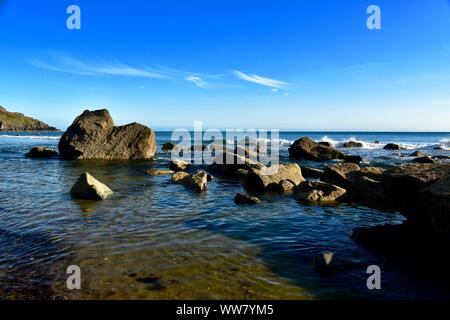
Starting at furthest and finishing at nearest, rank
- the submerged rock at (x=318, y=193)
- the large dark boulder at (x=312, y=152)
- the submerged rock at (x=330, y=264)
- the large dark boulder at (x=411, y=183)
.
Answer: the large dark boulder at (x=312, y=152) → the submerged rock at (x=318, y=193) → the large dark boulder at (x=411, y=183) → the submerged rock at (x=330, y=264)

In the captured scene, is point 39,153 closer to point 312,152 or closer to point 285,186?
point 312,152

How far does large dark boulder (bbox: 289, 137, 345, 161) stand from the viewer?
34531 mm

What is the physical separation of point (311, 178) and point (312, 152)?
13745mm

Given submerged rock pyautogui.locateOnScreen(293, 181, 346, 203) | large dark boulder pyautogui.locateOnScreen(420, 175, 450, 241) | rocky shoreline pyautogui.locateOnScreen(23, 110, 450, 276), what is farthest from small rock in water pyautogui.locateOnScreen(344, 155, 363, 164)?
large dark boulder pyautogui.locateOnScreen(420, 175, 450, 241)

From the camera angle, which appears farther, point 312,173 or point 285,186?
point 312,173

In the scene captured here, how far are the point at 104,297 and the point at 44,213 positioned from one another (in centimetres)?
707

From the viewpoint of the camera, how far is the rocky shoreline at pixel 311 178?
8.96m

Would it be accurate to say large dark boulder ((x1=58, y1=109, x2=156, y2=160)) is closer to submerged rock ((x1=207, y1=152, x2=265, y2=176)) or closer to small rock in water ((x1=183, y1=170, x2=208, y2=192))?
submerged rock ((x1=207, y1=152, x2=265, y2=176))

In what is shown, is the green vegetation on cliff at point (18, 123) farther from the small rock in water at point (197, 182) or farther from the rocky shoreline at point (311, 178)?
the small rock in water at point (197, 182)

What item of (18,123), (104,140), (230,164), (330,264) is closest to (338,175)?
(230,164)

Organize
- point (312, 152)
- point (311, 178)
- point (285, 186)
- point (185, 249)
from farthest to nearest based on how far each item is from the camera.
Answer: point (312, 152)
point (311, 178)
point (285, 186)
point (185, 249)

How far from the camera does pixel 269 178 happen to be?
56.2 ft

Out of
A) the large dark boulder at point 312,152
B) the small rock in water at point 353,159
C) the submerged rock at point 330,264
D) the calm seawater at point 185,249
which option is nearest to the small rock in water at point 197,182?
the calm seawater at point 185,249

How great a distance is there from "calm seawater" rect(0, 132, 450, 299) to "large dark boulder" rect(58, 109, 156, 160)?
18.7 metres
